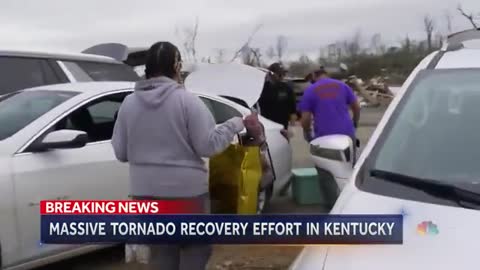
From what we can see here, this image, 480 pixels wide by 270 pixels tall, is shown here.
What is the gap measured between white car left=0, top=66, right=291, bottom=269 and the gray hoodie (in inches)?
53.0

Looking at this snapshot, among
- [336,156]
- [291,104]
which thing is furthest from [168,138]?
[291,104]

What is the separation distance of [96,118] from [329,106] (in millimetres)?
2659

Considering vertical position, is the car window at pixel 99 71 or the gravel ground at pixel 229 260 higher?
the car window at pixel 99 71

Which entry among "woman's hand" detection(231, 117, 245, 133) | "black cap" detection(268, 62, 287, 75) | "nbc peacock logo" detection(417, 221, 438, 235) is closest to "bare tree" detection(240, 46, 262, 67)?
"black cap" detection(268, 62, 287, 75)

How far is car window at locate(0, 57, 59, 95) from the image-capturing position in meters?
6.75

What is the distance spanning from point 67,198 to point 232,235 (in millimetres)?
1940

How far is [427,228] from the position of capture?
7.34ft

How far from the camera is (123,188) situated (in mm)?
4969

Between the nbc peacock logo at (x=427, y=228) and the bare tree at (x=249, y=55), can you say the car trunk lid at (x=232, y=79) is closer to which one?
the bare tree at (x=249, y=55)

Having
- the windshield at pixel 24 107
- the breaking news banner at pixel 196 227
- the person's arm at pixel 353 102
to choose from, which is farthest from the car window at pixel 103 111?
the person's arm at pixel 353 102

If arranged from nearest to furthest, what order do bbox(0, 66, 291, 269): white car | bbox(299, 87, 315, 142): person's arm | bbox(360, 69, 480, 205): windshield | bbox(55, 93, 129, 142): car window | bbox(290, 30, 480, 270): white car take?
bbox(290, 30, 480, 270): white car < bbox(360, 69, 480, 205): windshield < bbox(0, 66, 291, 269): white car < bbox(55, 93, 129, 142): car window < bbox(299, 87, 315, 142): person's arm

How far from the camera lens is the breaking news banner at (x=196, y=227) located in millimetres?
2338

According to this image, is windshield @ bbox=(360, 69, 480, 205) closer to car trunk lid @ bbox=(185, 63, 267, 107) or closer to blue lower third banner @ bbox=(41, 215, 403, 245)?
blue lower third banner @ bbox=(41, 215, 403, 245)

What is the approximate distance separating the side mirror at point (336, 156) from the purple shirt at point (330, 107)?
3695mm
